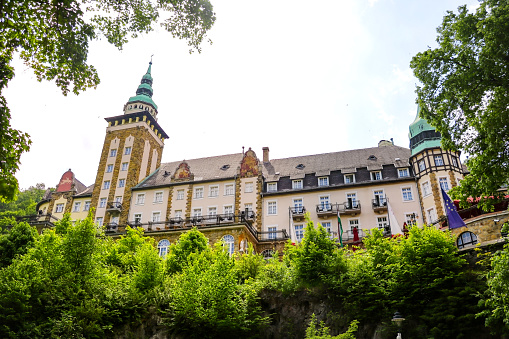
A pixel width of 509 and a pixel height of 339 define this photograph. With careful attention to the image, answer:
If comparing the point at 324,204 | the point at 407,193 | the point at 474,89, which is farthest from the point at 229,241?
the point at 474,89

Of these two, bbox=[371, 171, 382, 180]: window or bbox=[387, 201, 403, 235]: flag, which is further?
bbox=[371, 171, 382, 180]: window

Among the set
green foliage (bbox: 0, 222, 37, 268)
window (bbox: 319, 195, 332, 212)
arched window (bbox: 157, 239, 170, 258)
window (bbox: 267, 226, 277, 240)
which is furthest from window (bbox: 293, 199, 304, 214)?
green foliage (bbox: 0, 222, 37, 268)

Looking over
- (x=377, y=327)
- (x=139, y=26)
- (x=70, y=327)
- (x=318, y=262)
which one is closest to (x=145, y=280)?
(x=70, y=327)

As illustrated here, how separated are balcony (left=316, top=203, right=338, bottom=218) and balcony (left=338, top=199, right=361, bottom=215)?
0.45 meters

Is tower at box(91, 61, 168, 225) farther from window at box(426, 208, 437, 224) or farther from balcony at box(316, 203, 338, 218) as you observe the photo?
window at box(426, 208, 437, 224)

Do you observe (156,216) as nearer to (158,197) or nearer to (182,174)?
(158,197)

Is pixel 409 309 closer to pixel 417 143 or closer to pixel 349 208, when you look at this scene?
pixel 349 208

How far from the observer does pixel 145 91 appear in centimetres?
5703

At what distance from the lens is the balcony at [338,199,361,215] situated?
37.6 metres

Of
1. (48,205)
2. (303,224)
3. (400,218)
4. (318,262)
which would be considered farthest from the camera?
(48,205)

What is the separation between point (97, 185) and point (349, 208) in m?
27.4

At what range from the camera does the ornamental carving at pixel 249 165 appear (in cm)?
4278

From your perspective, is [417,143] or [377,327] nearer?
[377,327]

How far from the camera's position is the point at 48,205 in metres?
50.0
